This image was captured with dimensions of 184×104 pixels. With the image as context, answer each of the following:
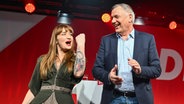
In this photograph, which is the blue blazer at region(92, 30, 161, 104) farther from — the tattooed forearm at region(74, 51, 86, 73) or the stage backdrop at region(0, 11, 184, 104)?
the stage backdrop at region(0, 11, 184, 104)

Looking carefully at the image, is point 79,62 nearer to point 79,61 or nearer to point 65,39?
point 79,61

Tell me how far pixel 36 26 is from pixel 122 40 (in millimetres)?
2877

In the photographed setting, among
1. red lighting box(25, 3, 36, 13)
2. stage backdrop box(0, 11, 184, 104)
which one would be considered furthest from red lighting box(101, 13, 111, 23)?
red lighting box(25, 3, 36, 13)

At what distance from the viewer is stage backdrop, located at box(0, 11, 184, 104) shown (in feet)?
15.3

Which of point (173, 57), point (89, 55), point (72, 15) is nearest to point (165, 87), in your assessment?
point (173, 57)

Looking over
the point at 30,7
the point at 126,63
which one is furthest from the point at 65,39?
the point at 30,7

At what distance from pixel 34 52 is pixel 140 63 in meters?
2.92

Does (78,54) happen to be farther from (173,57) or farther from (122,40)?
(173,57)

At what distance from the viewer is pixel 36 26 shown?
4.82 m

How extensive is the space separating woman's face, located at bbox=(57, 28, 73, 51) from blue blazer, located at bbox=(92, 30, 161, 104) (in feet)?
0.75

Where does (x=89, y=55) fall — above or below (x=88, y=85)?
above

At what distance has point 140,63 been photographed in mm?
2102

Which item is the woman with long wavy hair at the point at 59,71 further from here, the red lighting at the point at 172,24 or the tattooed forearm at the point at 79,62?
the red lighting at the point at 172,24

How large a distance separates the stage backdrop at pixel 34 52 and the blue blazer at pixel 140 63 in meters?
2.66
